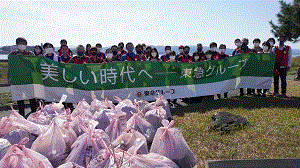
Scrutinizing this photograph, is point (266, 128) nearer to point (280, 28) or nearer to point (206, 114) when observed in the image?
point (206, 114)

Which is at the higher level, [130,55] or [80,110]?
[130,55]

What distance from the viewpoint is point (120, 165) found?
1.83 meters

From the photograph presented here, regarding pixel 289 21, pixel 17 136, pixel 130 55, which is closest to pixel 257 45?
pixel 130 55

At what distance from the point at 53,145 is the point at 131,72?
3955mm

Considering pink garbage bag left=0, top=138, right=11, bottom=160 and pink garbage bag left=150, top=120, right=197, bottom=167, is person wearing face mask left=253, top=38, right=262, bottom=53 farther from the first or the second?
pink garbage bag left=0, top=138, right=11, bottom=160

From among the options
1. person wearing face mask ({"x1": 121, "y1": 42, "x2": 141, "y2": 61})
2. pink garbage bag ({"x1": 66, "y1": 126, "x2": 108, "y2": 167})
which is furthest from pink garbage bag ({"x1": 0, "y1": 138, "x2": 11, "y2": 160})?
Result: person wearing face mask ({"x1": 121, "y1": 42, "x2": 141, "y2": 61})

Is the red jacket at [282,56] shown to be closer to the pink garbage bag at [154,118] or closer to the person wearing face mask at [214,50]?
the person wearing face mask at [214,50]

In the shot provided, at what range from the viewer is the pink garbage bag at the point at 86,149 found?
7.26 ft

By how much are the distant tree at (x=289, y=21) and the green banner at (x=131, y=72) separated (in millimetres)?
10939

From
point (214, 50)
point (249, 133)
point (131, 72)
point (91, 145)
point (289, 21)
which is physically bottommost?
point (249, 133)

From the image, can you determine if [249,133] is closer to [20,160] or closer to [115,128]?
[115,128]

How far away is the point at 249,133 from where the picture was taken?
3.81m

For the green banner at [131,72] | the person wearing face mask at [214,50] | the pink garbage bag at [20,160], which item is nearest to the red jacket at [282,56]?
the green banner at [131,72]

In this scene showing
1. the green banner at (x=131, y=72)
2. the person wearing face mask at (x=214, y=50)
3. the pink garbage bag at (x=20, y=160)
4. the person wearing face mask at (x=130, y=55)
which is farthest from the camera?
the person wearing face mask at (x=214, y=50)
